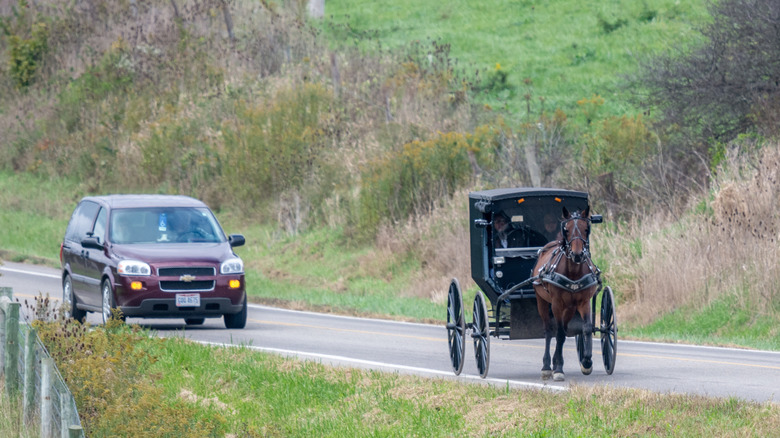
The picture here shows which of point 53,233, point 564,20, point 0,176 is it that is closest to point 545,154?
point 53,233

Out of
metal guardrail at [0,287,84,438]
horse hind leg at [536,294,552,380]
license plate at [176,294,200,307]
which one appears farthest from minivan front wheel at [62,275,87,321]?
horse hind leg at [536,294,552,380]

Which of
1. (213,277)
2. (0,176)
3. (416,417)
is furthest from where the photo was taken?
(0,176)

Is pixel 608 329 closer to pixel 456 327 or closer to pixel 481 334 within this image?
pixel 481 334

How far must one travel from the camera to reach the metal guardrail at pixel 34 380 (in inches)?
311

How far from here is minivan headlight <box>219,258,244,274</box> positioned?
17109 mm

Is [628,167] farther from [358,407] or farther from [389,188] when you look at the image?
[358,407]

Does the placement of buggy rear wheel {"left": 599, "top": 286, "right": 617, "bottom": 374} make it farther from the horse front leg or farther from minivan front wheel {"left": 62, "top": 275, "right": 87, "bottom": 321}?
minivan front wheel {"left": 62, "top": 275, "right": 87, "bottom": 321}

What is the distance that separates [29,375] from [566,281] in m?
5.13

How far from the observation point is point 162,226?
59.3 ft

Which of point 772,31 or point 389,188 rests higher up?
point 772,31

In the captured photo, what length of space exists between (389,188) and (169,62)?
56.1 ft

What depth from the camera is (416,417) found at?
10023mm

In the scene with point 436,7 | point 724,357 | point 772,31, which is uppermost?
point 436,7

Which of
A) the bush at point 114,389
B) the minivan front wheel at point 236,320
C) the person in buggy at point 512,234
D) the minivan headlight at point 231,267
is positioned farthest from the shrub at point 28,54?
the person in buggy at point 512,234
